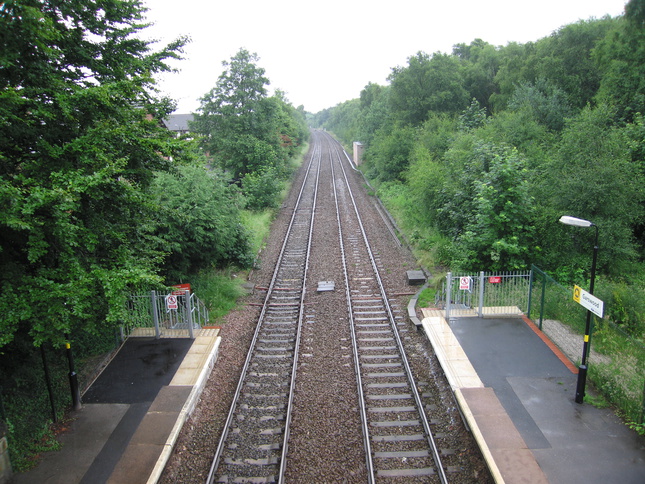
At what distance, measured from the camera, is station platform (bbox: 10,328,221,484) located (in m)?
7.77

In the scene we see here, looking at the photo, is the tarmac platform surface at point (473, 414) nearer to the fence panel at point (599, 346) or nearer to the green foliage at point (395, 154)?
the fence panel at point (599, 346)

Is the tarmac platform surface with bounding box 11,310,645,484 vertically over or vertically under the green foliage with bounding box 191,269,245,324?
under

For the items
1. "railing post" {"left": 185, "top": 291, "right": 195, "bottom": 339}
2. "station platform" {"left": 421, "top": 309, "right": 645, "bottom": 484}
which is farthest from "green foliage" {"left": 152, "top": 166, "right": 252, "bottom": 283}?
"station platform" {"left": 421, "top": 309, "right": 645, "bottom": 484}

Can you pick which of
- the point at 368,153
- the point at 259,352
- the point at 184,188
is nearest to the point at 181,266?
the point at 184,188

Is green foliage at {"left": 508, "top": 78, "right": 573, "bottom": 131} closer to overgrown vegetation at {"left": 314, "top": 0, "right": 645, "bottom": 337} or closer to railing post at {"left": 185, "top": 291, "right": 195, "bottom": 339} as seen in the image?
overgrown vegetation at {"left": 314, "top": 0, "right": 645, "bottom": 337}

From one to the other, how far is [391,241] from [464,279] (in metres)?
9.20

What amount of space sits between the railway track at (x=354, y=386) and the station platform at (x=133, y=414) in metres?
1.09

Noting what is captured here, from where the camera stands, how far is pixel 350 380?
10.8 m

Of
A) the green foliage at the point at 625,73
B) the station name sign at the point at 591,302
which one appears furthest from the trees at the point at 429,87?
the station name sign at the point at 591,302

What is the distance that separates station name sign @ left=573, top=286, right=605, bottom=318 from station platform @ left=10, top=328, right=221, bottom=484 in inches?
339

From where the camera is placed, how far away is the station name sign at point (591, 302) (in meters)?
8.67

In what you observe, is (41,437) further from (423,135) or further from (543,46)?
(543,46)

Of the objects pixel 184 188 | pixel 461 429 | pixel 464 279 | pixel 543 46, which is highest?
pixel 543 46

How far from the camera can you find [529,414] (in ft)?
29.6
